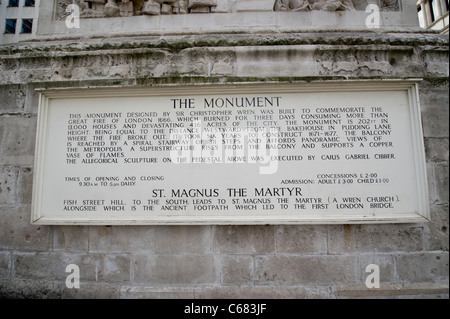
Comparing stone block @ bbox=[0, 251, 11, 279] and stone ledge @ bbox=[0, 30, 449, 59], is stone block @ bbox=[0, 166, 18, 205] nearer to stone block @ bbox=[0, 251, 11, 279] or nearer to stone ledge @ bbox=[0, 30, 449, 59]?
stone block @ bbox=[0, 251, 11, 279]

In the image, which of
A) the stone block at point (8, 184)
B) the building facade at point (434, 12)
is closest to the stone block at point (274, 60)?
the stone block at point (8, 184)

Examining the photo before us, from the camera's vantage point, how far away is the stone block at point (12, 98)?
3611 millimetres

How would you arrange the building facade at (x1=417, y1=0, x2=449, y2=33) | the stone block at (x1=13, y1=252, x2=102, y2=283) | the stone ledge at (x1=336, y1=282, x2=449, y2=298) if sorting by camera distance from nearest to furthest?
the stone ledge at (x1=336, y1=282, x2=449, y2=298) < the stone block at (x1=13, y1=252, x2=102, y2=283) < the building facade at (x1=417, y1=0, x2=449, y2=33)

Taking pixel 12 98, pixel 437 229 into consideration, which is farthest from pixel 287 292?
pixel 12 98

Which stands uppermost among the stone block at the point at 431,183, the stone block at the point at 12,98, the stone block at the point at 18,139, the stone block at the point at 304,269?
the stone block at the point at 12,98

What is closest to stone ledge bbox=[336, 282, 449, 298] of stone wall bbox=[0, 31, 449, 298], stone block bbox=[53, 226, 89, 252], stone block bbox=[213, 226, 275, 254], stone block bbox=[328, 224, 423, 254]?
stone wall bbox=[0, 31, 449, 298]

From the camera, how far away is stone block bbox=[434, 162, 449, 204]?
3245 millimetres

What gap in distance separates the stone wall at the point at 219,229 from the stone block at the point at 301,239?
1cm

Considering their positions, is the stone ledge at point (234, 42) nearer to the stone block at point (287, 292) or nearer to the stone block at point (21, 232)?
the stone block at point (21, 232)

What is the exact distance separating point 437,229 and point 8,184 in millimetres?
5132

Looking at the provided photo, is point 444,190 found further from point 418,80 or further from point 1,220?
point 1,220

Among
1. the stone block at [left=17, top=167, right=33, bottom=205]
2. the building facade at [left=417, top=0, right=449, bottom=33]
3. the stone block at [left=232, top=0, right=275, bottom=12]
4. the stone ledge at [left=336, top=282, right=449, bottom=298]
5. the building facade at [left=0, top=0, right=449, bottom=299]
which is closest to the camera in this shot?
the stone ledge at [left=336, top=282, right=449, bottom=298]

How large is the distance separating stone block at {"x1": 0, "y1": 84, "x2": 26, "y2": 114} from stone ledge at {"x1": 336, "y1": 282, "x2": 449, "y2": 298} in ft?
14.7

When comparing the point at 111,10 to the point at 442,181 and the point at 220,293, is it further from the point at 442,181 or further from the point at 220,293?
the point at 442,181
